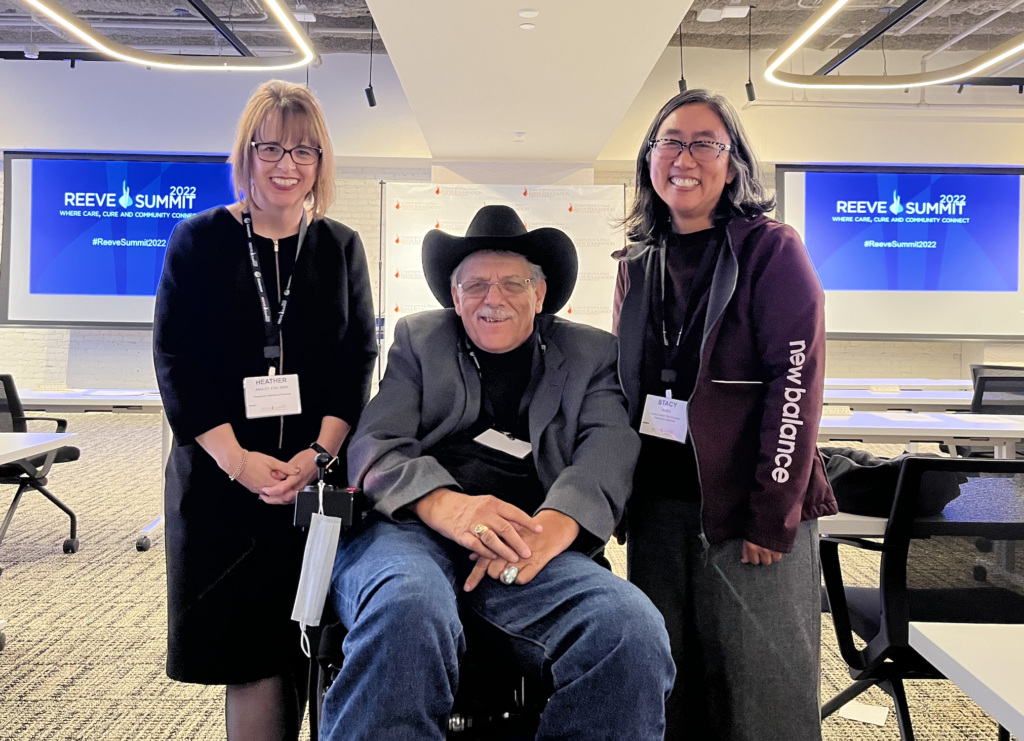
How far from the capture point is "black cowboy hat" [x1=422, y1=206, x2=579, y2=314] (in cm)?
187

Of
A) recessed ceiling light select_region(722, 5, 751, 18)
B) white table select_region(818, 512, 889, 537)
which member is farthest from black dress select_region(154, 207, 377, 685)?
recessed ceiling light select_region(722, 5, 751, 18)

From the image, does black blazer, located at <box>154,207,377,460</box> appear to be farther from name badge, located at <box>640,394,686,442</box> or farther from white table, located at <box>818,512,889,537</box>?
white table, located at <box>818,512,889,537</box>

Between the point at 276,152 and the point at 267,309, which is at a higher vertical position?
the point at 276,152

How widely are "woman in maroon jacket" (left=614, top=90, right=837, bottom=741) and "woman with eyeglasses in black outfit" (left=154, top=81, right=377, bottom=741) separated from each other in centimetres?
77

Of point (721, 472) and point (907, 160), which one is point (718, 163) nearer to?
point (721, 472)

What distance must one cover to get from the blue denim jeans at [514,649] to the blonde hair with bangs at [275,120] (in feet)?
2.97

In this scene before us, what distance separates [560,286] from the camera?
2.00 metres

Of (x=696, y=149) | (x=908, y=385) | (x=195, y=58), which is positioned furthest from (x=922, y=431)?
(x=195, y=58)

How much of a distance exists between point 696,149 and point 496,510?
0.90 meters

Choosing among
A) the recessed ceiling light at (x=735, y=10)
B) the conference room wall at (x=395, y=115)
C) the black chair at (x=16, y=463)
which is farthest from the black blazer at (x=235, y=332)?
the conference room wall at (x=395, y=115)

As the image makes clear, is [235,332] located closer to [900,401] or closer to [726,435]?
[726,435]

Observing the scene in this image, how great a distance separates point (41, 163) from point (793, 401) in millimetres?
9410

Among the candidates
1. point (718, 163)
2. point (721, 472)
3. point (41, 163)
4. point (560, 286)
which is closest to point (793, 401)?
point (721, 472)

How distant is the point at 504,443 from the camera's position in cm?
174
